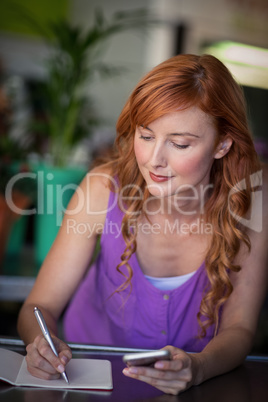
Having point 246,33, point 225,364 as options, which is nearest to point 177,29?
point 246,33

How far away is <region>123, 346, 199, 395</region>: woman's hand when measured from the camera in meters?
0.91

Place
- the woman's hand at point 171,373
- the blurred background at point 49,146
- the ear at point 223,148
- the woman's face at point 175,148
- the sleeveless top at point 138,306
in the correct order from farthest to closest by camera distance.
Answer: the blurred background at point 49,146 < the sleeveless top at point 138,306 < the ear at point 223,148 < the woman's face at point 175,148 < the woman's hand at point 171,373

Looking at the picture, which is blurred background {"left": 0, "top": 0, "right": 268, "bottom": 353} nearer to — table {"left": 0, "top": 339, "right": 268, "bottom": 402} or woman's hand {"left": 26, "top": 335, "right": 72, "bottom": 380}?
table {"left": 0, "top": 339, "right": 268, "bottom": 402}

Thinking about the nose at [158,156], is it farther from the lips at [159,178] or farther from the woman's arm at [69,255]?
the woman's arm at [69,255]

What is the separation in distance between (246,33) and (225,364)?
5.09 metres

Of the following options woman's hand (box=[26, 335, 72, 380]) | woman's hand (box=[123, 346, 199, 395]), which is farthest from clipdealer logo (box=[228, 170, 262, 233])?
woman's hand (box=[26, 335, 72, 380])

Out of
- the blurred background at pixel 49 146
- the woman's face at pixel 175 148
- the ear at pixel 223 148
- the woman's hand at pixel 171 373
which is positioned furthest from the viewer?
the blurred background at pixel 49 146

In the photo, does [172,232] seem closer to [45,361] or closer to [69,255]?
[69,255]

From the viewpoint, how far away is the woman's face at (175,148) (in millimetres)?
1202

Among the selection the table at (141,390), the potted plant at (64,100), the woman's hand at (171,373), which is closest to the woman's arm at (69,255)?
the table at (141,390)

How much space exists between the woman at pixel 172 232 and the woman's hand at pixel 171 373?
0.38ft

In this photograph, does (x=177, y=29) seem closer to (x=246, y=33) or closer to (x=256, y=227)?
(x=246, y=33)

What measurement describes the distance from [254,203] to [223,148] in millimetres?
218

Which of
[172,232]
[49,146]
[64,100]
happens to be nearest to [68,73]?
[64,100]
